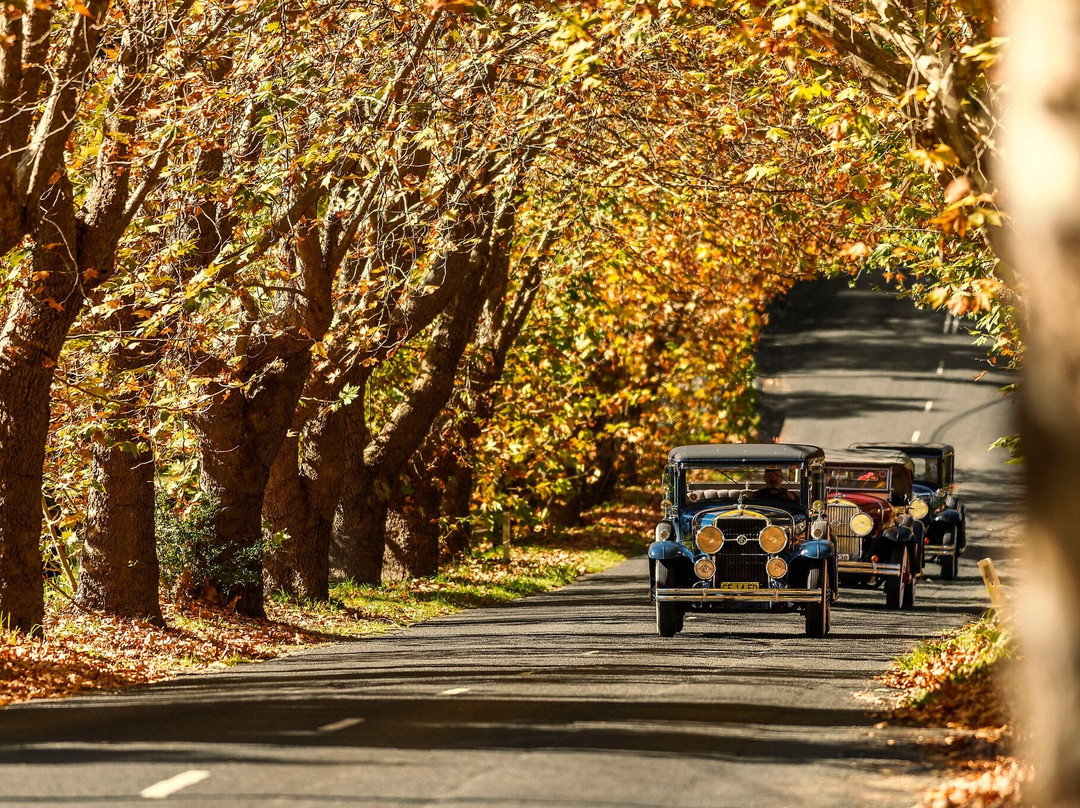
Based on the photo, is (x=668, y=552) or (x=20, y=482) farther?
(x=668, y=552)

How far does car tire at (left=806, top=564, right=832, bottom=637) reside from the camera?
687 inches

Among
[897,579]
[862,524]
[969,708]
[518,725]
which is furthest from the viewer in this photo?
[862,524]

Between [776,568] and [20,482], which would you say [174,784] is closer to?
[20,482]

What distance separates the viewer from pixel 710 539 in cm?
1775

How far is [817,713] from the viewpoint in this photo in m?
11.7

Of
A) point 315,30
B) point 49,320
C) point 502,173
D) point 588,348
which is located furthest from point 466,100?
point 588,348

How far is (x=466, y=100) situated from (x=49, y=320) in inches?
243

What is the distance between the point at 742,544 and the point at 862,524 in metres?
4.90

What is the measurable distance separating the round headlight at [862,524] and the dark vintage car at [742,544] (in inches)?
144

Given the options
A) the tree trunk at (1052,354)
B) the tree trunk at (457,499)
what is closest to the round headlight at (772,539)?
the tree trunk at (457,499)

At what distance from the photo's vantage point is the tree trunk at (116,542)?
1680 cm

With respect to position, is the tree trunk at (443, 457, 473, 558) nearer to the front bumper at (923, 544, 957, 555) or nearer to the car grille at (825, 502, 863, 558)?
the car grille at (825, 502, 863, 558)

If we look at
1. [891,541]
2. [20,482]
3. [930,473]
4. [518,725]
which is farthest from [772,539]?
[930,473]

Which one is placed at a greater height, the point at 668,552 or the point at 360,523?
the point at 360,523
